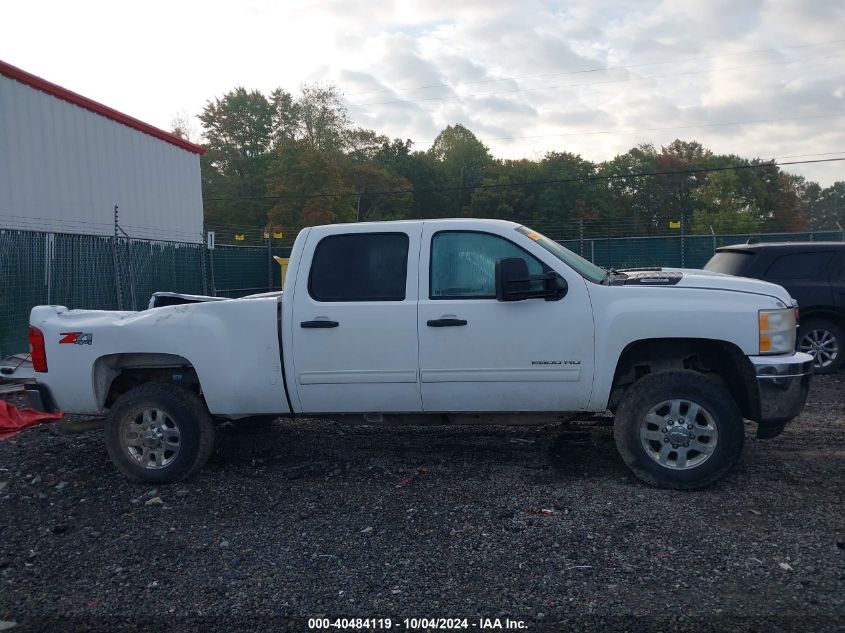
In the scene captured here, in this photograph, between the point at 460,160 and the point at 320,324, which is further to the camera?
the point at 460,160

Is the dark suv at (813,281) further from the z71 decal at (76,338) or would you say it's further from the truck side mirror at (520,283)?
the z71 decal at (76,338)

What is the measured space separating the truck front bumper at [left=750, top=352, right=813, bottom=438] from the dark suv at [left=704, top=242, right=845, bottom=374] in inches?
190

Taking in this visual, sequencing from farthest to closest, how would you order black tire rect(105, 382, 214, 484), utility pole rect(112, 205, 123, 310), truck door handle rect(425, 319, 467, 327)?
utility pole rect(112, 205, 123, 310), black tire rect(105, 382, 214, 484), truck door handle rect(425, 319, 467, 327)

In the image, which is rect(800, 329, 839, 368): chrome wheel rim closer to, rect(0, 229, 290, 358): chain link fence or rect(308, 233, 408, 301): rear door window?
rect(308, 233, 408, 301): rear door window

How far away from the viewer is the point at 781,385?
5102mm

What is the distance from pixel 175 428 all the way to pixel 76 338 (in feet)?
3.36

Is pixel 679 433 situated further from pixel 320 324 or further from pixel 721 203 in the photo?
pixel 721 203

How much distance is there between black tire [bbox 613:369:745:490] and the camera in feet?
16.8

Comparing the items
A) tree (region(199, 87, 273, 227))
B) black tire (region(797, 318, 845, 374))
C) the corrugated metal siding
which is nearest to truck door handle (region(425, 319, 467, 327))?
black tire (region(797, 318, 845, 374))

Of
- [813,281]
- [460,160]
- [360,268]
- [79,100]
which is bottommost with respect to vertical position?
[813,281]

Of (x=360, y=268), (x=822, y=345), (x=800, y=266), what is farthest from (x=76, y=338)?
(x=822, y=345)

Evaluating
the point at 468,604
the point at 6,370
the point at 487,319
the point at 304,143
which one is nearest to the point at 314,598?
the point at 468,604

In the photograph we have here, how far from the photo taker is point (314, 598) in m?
3.87

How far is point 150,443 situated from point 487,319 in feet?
8.96
